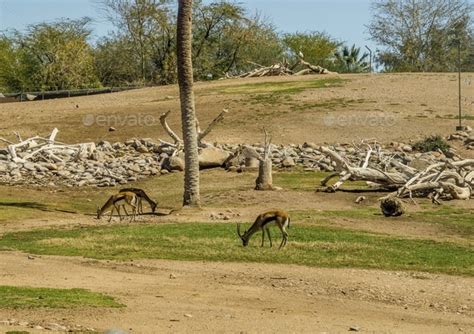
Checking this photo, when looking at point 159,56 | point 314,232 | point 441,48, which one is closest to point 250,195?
point 314,232

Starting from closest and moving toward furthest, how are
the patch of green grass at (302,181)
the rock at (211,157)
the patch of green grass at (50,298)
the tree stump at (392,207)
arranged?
the patch of green grass at (50,298) < the tree stump at (392,207) < the patch of green grass at (302,181) < the rock at (211,157)

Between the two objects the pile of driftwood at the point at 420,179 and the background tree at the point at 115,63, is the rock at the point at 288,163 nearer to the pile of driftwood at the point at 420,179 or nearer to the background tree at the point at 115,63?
the pile of driftwood at the point at 420,179

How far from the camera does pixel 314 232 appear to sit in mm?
22703

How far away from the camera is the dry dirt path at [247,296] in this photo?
43.3 feet

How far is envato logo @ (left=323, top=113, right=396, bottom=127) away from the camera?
46.4 meters

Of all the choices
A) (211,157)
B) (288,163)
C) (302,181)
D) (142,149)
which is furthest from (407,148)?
(142,149)

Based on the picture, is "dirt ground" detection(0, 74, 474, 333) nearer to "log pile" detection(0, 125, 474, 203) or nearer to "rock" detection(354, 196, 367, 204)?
"rock" detection(354, 196, 367, 204)

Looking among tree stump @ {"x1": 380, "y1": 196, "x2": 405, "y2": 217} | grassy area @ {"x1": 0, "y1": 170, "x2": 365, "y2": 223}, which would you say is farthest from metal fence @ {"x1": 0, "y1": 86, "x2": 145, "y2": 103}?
tree stump @ {"x1": 380, "y1": 196, "x2": 405, "y2": 217}

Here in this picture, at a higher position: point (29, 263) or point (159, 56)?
point (159, 56)

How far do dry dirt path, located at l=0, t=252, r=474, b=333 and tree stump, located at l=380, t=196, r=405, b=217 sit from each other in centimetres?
787

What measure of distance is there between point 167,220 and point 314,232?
4.57 metres

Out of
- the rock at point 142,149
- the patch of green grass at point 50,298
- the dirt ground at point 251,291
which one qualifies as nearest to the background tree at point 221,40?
the rock at point 142,149

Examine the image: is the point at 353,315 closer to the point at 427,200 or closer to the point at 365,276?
the point at 365,276

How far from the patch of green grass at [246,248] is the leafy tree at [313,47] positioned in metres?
62.8
